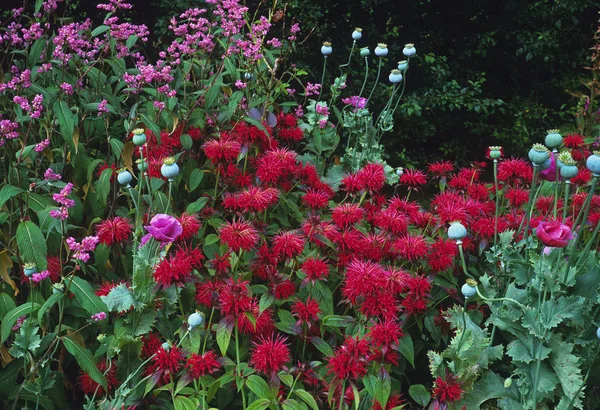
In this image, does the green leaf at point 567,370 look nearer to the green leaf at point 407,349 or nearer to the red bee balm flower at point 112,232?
the green leaf at point 407,349

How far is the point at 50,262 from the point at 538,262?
135 centimetres

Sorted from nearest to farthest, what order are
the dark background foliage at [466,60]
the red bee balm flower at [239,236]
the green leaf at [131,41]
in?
the red bee balm flower at [239,236], the green leaf at [131,41], the dark background foliage at [466,60]

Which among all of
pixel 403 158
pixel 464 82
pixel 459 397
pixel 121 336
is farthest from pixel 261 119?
pixel 464 82

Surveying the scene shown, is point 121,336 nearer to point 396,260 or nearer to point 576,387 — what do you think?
point 396,260

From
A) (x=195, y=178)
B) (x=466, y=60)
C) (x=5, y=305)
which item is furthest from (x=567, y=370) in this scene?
(x=466, y=60)

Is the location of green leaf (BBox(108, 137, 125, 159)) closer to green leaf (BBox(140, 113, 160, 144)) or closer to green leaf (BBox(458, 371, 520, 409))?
green leaf (BBox(140, 113, 160, 144))

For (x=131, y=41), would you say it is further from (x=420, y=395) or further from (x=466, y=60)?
(x=466, y=60)

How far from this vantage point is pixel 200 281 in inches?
73.3

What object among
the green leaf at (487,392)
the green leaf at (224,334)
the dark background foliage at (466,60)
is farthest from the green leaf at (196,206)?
the dark background foliage at (466,60)

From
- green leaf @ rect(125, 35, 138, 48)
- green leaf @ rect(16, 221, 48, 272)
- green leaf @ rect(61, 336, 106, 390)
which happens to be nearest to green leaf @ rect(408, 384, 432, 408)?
green leaf @ rect(61, 336, 106, 390)

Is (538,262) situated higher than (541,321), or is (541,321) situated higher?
(538,262)

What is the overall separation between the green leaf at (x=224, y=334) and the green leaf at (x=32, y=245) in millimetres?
512

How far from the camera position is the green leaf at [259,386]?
1.74m

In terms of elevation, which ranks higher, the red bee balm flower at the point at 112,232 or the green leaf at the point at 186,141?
the green leaf at the point at 186,141
